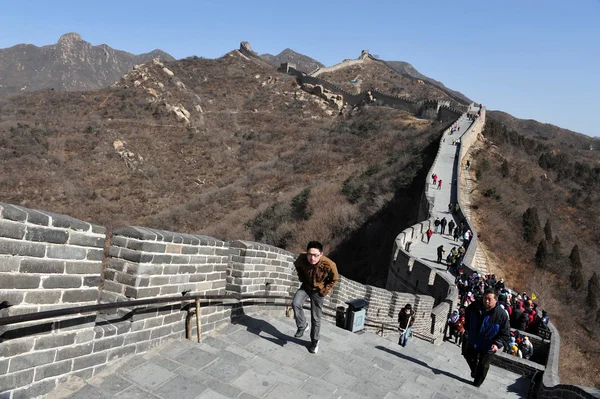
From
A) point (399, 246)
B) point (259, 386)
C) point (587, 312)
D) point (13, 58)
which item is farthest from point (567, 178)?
point (13, 58)

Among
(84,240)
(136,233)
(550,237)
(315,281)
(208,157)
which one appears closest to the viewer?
(84,240)

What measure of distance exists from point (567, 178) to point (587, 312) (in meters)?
29.2

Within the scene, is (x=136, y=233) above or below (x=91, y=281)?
above

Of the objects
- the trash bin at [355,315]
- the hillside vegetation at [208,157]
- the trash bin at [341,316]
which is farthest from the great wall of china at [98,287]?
the hillside vegetation at [208,157]

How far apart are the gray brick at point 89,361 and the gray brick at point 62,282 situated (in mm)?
621

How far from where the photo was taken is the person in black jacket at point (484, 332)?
5527 millimetres

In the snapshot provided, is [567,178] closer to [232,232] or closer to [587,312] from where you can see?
[587,312]

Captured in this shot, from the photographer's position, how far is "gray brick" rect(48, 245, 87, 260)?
10.5ft

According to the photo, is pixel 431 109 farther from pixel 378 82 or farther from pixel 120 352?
pixel 120 352

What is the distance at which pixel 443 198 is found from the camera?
1094 inches

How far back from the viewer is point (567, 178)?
45.9 meters

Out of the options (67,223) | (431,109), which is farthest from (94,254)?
(431,109)

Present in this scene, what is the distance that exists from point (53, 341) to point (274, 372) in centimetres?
219

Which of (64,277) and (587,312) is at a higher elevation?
(64,277)
